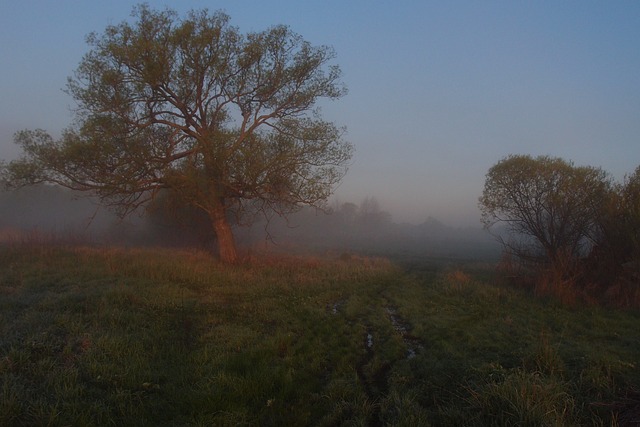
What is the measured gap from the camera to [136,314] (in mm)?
8656

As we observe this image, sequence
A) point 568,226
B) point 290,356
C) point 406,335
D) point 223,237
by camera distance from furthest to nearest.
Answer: point 223,237
point 568,226
point 406,335
point 290,356

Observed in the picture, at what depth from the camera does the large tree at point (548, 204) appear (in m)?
16.1

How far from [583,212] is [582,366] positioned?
41.2 feet

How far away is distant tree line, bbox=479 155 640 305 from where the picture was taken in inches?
539

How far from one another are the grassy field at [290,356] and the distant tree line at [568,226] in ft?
8.24

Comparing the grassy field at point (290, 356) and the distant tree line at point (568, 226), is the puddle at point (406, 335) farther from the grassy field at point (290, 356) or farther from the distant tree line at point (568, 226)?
the distant tree line at point (568, 226)

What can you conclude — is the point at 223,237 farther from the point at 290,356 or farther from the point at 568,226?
the point at 568,226

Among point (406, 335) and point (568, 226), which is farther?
point (568, 226)

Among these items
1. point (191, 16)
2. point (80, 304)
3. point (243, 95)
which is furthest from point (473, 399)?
point (191, 16)

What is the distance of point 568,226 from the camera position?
16844 millimetres

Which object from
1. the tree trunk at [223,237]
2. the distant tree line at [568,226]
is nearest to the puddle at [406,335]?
the distant tree line at [568,226]

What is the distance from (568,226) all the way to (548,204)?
141 centimetres

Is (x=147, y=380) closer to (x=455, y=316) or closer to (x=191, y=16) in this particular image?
(x=455, y=316)

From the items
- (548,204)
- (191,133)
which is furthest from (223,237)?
(548,204)
